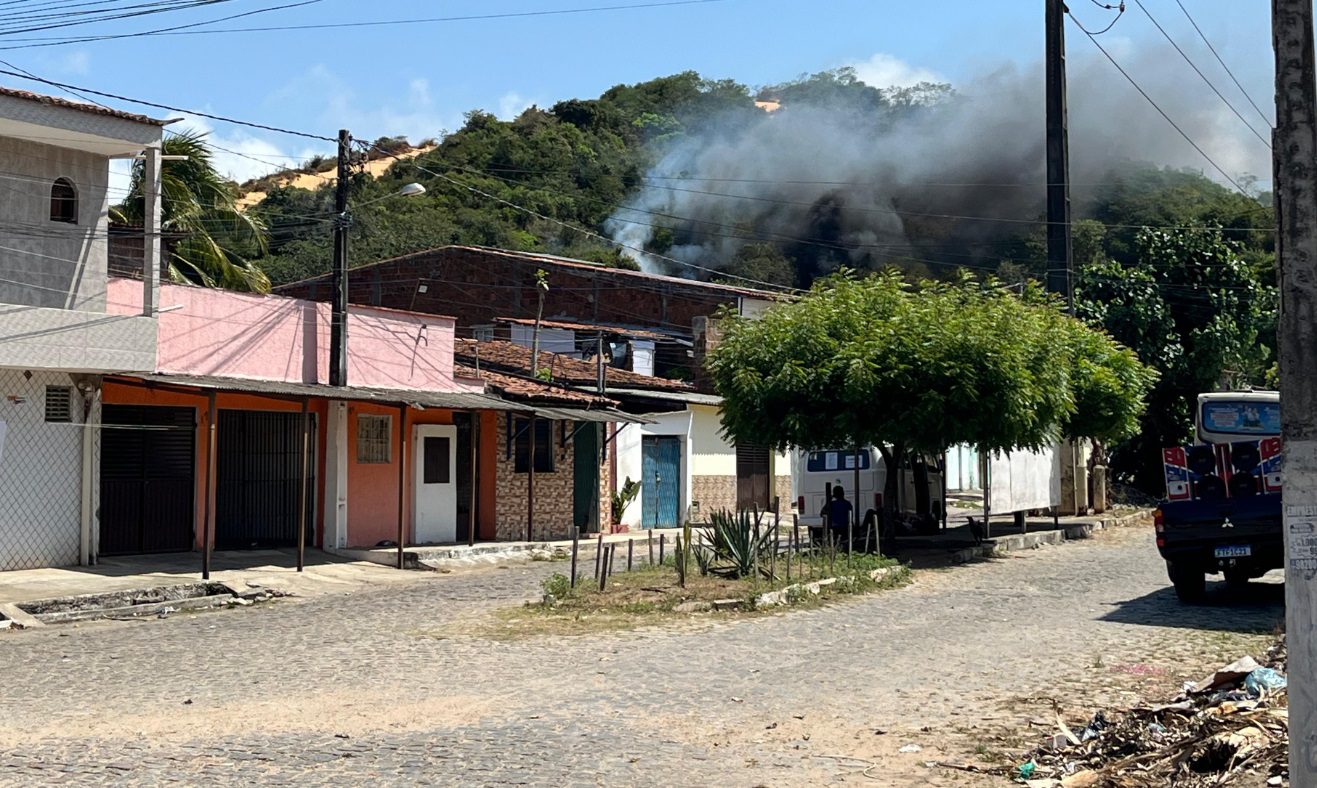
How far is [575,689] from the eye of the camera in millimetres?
10641

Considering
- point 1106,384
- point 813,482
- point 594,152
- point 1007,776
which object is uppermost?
point 594,152

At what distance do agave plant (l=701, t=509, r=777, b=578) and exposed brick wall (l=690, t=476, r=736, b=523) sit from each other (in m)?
14.5

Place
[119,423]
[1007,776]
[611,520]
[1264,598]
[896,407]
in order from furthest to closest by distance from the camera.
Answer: [611,520]
[896,407]
[119,423]
[1264,598]
[1007,776]

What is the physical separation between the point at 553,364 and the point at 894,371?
43.6 ft

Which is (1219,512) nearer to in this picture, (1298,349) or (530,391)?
(1298,349)

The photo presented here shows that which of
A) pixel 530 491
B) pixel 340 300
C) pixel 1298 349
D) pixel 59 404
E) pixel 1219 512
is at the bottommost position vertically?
pixel 1219 512

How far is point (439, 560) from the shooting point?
2250 cm

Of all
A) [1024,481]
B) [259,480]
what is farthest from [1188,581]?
[259,480]

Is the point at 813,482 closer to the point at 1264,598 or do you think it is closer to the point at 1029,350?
the point at 1029,350

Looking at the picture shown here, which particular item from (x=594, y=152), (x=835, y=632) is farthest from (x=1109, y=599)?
(x=594, y=152)

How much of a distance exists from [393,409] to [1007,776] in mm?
17979

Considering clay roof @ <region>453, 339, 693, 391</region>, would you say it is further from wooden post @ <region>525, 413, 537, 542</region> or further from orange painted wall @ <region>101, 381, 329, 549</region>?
orange painted wall @ <region>101, 381, 329, 549</region>

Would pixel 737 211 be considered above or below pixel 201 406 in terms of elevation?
above

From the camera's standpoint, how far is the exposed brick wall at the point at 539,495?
26344 millimetres
